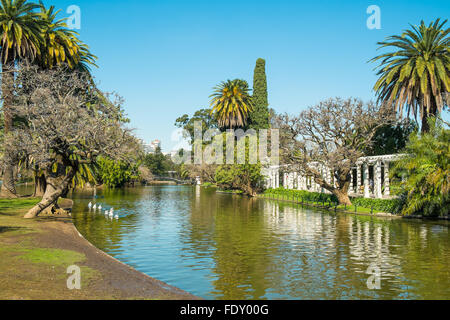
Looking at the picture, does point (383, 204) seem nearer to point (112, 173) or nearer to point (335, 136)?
point (335, 136)

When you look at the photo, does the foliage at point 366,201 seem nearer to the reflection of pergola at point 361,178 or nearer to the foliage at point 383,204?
the foliage at point 383,204

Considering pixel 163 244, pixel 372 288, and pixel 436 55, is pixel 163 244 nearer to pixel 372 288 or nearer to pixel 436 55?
pixel 372 288

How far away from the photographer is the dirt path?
10531mm

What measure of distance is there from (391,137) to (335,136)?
1626 centimetres

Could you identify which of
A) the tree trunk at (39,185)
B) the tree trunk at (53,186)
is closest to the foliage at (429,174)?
the tree trunk at (53,186)

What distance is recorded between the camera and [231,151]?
7294 cm

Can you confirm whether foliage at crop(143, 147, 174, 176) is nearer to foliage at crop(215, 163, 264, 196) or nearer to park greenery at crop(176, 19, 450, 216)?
foliage at crop(215, 163, 264, 196)

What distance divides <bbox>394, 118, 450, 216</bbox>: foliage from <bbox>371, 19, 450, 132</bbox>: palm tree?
5.50 metres

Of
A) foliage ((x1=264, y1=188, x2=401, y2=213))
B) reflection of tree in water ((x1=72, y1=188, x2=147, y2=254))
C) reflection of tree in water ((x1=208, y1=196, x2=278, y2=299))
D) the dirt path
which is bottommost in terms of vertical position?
reflection of tree in water ((x1=208, y1=196, x2=278, y2=299))

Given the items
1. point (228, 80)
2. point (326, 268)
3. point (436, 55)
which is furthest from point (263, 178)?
point (326, 268)

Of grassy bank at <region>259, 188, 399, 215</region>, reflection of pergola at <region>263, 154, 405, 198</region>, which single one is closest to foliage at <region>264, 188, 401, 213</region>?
grassy bank at <region>259, 188, 399, 215</region>
